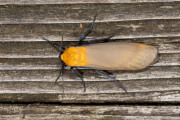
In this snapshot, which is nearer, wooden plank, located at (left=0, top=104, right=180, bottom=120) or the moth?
the moth

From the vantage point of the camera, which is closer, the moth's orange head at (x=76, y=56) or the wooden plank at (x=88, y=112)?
the moth's orange head at (x=76, y=56)

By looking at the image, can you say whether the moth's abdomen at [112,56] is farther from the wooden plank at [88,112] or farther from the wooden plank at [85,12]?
the wooden plank at [88,112]

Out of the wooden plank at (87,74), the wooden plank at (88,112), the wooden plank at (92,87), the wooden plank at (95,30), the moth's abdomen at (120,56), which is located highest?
the wooden plank at (95,30)

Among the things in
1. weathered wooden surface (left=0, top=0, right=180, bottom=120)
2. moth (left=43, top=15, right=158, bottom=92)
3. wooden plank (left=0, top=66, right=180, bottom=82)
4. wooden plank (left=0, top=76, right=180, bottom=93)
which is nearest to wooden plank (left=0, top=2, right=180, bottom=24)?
weathered wooden surface (left=0, top=0, right=180, bottom=120)

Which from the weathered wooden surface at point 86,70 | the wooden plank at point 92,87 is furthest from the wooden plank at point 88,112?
the wooden plank at point 92,87

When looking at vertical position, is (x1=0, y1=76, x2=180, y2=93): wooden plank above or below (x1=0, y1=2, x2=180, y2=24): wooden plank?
below

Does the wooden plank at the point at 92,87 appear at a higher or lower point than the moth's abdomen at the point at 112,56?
lower

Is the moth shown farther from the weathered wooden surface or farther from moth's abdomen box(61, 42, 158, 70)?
the weathered wooden surface
